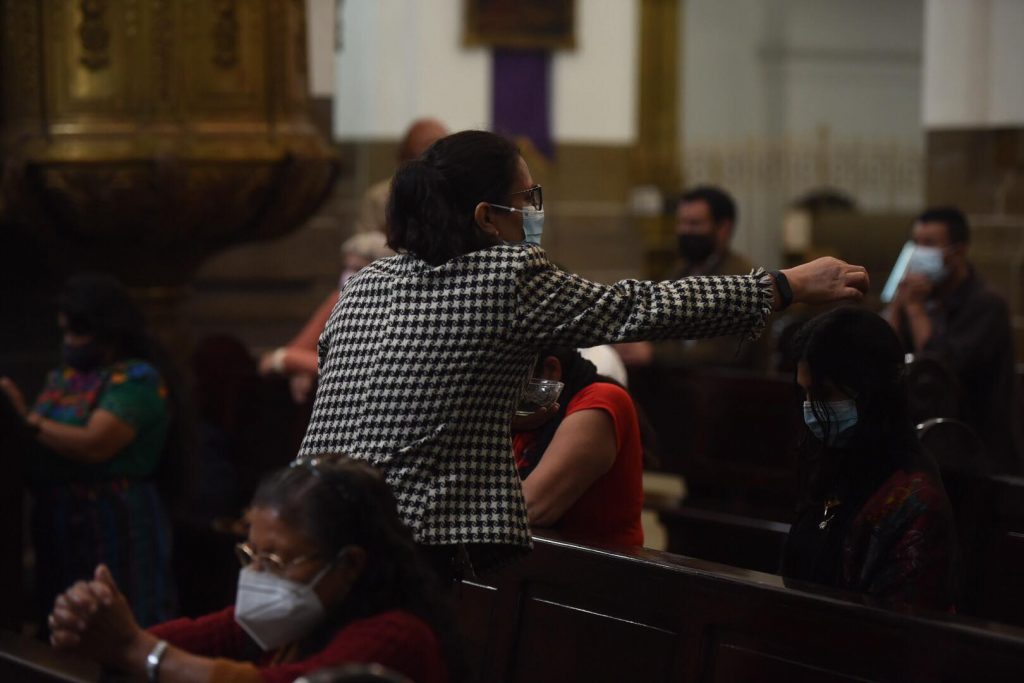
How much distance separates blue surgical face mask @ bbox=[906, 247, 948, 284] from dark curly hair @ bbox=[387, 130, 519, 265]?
3.40 meters

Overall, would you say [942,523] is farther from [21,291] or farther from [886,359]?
[21,291]

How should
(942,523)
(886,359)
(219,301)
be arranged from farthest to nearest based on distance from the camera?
1. (219,301)
2. (886,359)
3. (942,523)

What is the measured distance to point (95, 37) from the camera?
576cm

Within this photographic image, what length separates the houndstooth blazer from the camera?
2.64m

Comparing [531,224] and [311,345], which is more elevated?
[531,224]

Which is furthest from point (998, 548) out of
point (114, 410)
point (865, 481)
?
point (114, 410)

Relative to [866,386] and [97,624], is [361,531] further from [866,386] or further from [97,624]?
[866,386]

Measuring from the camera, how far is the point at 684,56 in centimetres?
1360

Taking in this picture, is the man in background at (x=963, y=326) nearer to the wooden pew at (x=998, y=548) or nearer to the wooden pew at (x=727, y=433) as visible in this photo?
the wooden pew at (x=727, y=433)

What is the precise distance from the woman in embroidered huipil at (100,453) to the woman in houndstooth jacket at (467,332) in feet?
7.68

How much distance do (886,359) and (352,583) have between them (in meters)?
1.24

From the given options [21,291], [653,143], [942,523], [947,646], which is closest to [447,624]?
[947,646]

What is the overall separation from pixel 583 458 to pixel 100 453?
2.08m

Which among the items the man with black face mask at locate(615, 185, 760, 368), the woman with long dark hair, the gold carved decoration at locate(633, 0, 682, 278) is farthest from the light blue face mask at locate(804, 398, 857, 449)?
the gold carved decoration at locate(633, 0, 682, 278)
